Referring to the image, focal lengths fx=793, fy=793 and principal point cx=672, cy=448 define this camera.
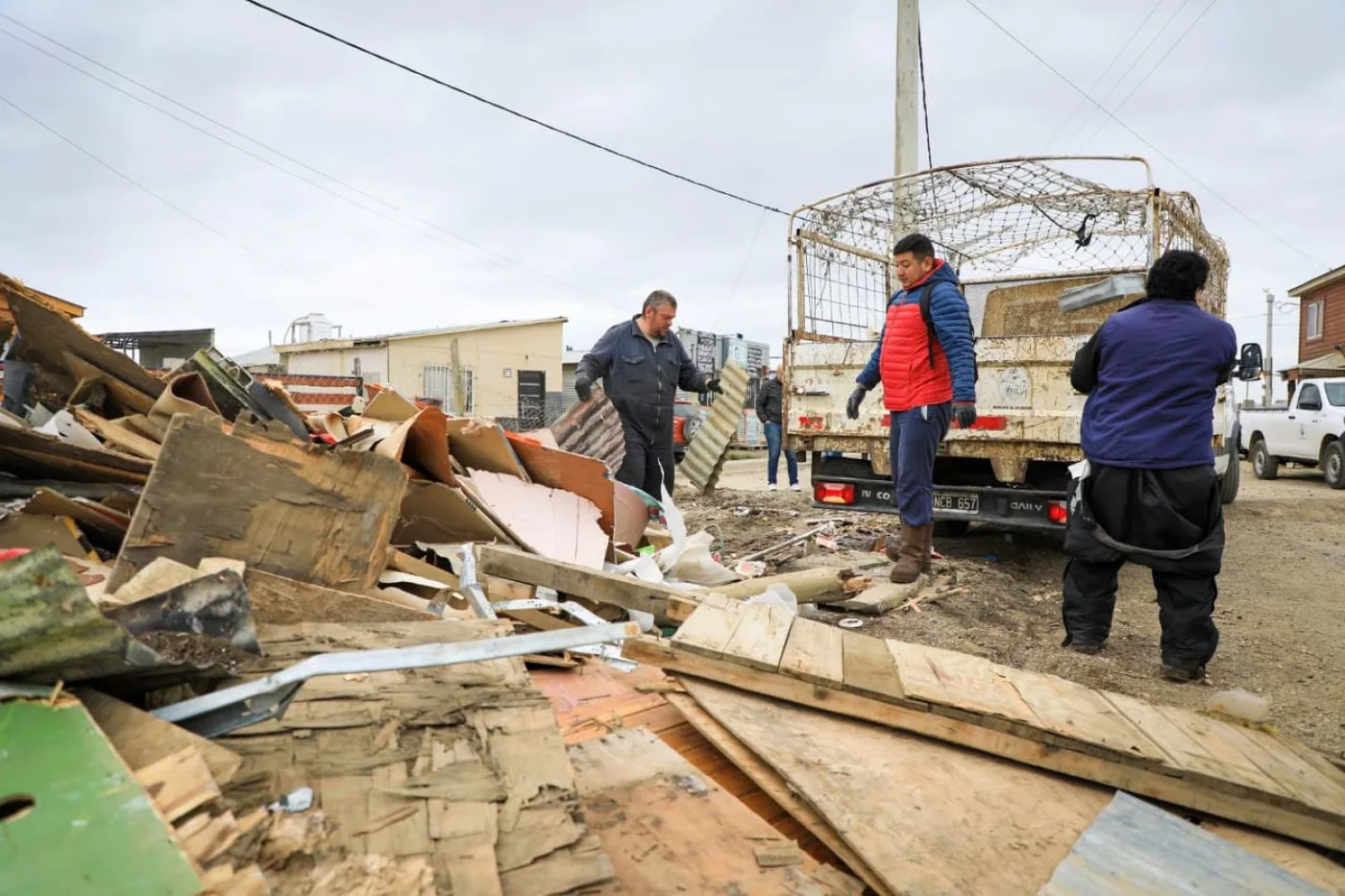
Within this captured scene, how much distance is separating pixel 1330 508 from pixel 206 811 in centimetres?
1169

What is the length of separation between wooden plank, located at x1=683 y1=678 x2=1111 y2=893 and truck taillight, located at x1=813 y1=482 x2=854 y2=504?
13.5 ft

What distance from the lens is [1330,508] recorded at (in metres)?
9.28

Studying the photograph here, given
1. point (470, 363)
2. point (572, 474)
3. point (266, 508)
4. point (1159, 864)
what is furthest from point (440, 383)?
point (1159, 864)

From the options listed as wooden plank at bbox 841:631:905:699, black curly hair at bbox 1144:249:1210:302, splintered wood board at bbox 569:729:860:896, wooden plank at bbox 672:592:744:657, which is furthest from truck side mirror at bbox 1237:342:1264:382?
splintered wood board at bbox 569:729:860:896

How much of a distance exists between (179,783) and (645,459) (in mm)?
4608

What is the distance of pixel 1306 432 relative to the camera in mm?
13016

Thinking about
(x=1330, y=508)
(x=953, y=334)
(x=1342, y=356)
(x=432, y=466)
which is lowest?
(x=1330, y=508)

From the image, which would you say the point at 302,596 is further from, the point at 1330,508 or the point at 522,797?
the point at 1330,508

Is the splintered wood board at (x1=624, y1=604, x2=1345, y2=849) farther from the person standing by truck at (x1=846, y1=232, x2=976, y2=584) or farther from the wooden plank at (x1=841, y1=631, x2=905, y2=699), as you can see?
the person standing by truck at (x1=846, y1=232, x2=976, y2=584)

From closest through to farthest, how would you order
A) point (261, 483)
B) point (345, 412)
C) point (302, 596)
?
point (302, 596)
point (261, 483)
point (345, 412)

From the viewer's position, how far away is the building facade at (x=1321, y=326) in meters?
25.6

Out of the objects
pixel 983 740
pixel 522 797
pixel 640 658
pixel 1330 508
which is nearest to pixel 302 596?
pixel 640 658

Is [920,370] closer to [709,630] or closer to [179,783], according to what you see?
[709,630]

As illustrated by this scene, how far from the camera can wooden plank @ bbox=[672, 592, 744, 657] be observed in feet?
7.14
